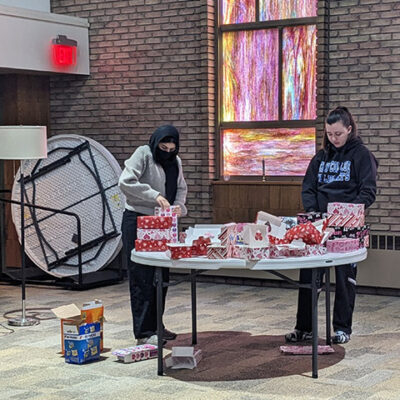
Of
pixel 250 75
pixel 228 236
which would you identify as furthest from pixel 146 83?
pixel 228 236

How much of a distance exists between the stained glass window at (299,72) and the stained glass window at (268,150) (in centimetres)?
21

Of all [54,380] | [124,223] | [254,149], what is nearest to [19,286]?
[254,149]

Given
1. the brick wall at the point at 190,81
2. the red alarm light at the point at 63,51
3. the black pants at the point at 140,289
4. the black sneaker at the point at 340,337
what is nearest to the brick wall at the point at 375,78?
the brick wall at the point at 190,81

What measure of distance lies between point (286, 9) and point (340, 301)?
3898 mm

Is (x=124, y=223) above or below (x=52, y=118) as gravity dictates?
below

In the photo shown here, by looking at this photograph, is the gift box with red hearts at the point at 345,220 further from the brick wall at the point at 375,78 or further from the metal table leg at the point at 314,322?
the brick wall at the point at 375,78

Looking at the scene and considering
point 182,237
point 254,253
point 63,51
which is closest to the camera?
point 254,253

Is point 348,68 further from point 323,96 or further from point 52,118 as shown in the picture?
point 52,118

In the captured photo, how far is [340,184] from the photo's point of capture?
6.80 meters

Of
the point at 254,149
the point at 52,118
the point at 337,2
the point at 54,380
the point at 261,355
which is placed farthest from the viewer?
the point at 52,118

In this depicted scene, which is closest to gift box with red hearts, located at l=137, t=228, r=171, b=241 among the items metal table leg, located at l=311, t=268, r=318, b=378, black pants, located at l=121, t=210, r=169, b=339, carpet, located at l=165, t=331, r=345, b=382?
black pants, located at l=121, t=210, r=169, b=339

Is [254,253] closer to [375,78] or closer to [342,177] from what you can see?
[342,177]

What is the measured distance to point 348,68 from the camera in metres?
9.29

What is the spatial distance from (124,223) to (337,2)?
11.9 feet
